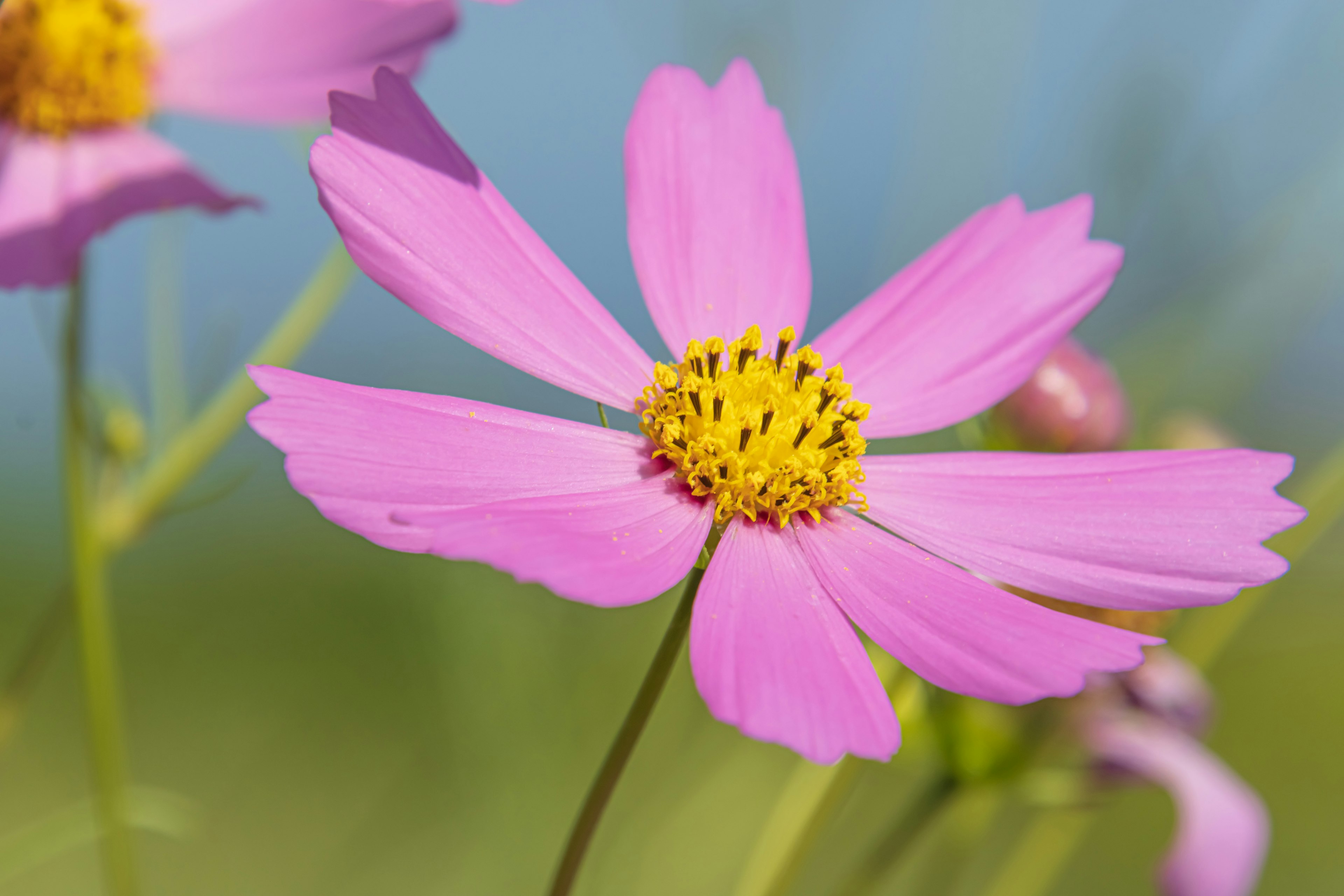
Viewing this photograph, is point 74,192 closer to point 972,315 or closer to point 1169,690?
point 972,315

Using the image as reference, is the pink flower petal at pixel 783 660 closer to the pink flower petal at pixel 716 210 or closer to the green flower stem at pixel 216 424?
the pink flower petal at pixel 716 210

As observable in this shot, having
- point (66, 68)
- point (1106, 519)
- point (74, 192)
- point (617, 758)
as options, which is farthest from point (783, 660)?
point (66, 68)

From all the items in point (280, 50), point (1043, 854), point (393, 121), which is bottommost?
point (1043, 854)

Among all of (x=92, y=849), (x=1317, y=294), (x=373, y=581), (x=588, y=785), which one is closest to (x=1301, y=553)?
(x=1317, y=294)

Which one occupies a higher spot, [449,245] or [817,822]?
[449,245]

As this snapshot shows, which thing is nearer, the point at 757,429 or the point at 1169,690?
the point at 757,429

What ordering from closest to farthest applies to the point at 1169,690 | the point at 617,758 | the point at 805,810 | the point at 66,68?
the point at 617,758
the point at 805,810
the point at 66,68
the point at 1169,690

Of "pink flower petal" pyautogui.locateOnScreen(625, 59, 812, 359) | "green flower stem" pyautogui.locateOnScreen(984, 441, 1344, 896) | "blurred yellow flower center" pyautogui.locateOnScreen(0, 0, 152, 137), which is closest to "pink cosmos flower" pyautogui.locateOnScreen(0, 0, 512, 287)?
"blurred yellow flower center" pyautogui.locateOnScreen(0, 0, 152, 137)

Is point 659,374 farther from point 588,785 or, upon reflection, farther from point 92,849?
point 92,849
